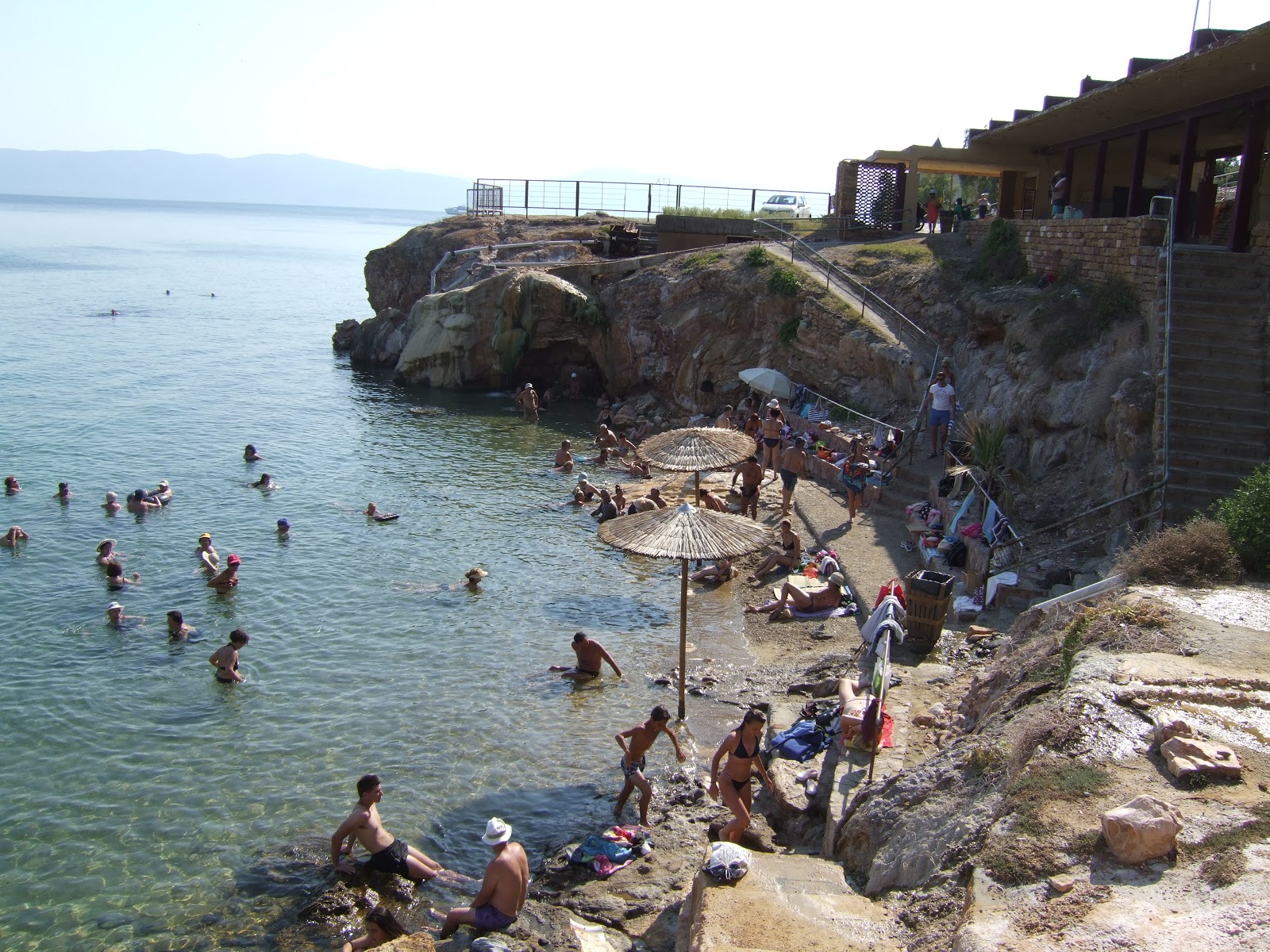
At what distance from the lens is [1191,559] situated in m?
9.95

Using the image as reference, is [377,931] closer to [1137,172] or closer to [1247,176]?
[1247,176]

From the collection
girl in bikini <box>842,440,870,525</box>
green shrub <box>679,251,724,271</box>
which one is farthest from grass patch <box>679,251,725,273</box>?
girl in bikini <box>842,440,870,525</box>

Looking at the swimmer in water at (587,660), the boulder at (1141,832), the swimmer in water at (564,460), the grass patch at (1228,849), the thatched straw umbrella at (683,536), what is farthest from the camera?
the swimmer in water at (564,460)

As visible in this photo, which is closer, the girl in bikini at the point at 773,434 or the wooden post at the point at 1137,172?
the wooden post at the point at 1137,172

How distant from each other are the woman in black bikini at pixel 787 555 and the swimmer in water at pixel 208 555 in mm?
9623

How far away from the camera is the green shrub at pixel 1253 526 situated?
9930mm

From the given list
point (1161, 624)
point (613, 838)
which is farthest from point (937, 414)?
point (613, 838)

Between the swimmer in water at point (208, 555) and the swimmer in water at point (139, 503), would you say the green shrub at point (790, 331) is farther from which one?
the swimmer in water at point (139, 503)

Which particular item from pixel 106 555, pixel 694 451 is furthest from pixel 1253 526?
pixel 106 555

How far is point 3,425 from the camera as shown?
1097 inches

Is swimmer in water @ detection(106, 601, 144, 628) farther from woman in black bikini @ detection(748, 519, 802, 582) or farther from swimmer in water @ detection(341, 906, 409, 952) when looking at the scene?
woman in black bikini @ detection(748, 519, 802, 582)

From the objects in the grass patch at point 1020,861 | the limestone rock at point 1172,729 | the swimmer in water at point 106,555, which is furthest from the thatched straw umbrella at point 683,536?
the swimmer in water at point 106,555

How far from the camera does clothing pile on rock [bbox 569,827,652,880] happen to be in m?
9.04

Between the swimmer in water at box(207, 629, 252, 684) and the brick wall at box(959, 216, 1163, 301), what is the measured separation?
1524cm
